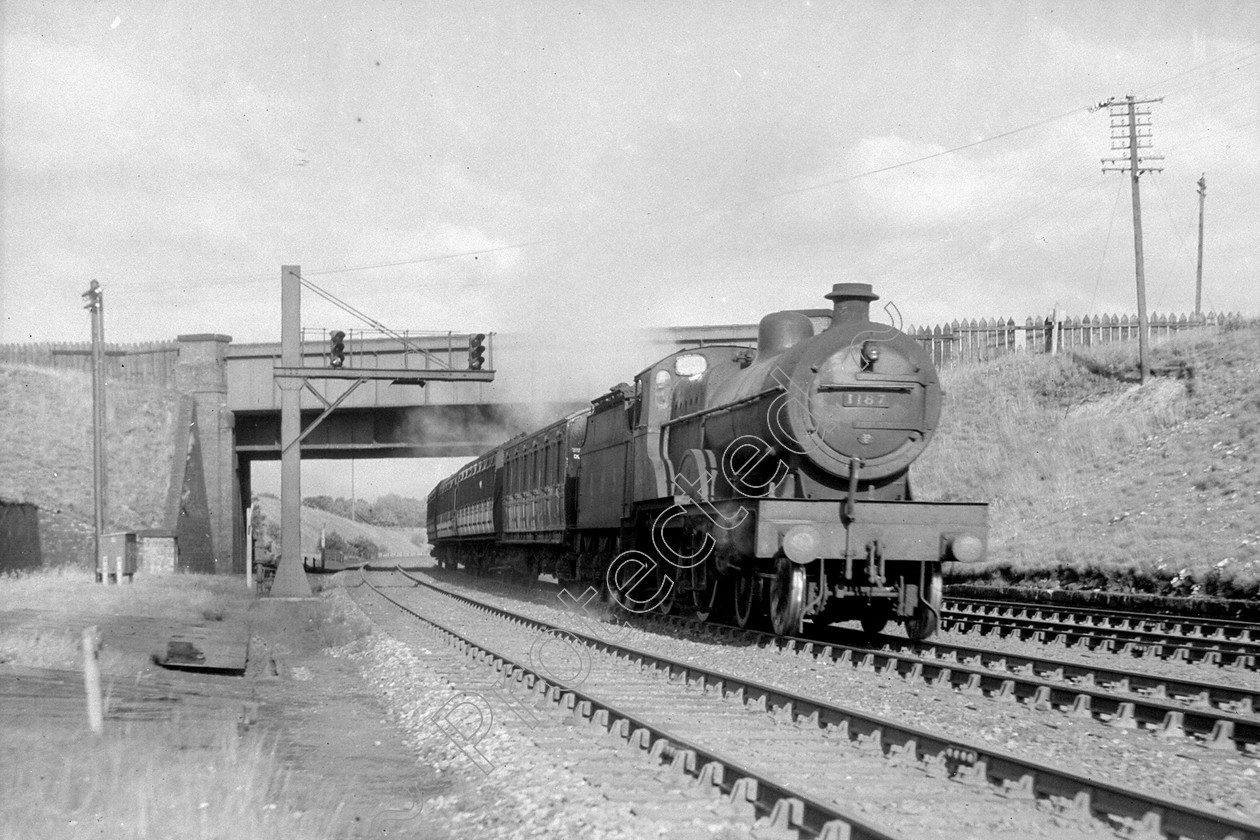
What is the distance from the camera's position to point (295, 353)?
22.8 metres

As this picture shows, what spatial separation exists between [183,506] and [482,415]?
9429 millimetres

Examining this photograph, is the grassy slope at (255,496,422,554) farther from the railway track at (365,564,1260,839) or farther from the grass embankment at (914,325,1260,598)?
the railway track at (365,564,1260,839)

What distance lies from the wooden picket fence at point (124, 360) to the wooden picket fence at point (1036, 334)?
25.0 meters

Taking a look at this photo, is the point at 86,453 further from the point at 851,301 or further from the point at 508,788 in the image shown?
the point at 508,788

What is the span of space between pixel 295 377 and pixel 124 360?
23485 millimetres

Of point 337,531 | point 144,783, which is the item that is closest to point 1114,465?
point 144,783

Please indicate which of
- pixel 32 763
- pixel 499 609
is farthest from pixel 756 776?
pixel 499 609

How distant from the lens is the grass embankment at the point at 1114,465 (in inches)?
794

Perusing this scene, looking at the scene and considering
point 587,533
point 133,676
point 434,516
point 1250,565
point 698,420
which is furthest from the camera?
point 434,516

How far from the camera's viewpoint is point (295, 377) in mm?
22734

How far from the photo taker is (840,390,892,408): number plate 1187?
11.9 meters

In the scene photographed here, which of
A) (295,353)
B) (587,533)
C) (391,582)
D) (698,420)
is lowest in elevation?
(391,582)

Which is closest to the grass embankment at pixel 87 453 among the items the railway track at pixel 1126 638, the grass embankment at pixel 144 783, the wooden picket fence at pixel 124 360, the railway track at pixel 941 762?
the wooden picket fence at pixel 124 360

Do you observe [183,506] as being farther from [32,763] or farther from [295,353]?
[32,763]
